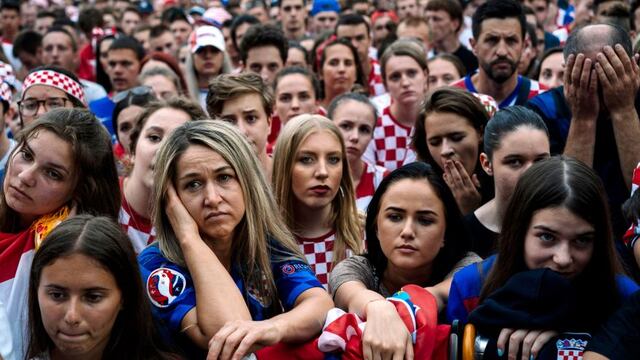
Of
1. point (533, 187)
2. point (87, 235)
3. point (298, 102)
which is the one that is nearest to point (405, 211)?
point (533, 187)

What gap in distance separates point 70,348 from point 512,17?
175 inches

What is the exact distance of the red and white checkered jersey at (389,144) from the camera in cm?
649

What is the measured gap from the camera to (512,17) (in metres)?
6.35

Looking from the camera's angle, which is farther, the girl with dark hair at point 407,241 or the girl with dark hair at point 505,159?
the girl with dark hair at point 505,159

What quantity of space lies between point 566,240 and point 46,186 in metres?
Result: 2.03

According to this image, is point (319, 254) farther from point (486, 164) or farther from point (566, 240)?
point (566, 240)

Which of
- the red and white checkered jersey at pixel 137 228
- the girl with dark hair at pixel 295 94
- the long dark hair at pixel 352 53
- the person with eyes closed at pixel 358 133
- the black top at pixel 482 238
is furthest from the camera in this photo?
the long dark hair at pixel 352 53

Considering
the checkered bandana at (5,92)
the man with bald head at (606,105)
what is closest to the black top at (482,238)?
the man with bald head at (606,105)

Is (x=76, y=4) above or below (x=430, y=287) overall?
above

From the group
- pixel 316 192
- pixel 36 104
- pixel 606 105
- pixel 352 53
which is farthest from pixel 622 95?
pixel 352 53

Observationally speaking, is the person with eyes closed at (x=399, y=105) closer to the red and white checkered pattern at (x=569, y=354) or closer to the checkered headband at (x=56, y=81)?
the checkered headband at (x=56, y=81)

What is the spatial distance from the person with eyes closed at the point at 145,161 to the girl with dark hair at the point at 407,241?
1.16 metres

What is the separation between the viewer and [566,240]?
117 inches

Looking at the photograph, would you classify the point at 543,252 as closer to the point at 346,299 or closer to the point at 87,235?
the point at 346,299
